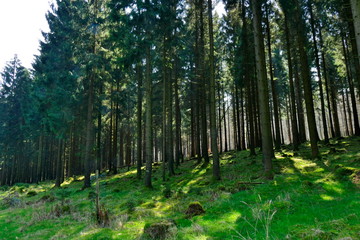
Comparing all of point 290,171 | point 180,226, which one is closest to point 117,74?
point 290,171

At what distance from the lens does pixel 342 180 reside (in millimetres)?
7898

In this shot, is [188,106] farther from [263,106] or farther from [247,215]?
[247,215]

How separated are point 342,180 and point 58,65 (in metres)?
25.2

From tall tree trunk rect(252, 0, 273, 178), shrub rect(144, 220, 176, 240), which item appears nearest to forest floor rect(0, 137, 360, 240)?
shrub rect(144, 220, 176, 240)

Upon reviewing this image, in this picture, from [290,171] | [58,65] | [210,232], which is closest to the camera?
[210,232]

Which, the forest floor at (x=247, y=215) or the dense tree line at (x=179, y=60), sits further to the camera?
the dense tree line at (x=179, y=60)

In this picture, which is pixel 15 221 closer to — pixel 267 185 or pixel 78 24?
pixel 267 185

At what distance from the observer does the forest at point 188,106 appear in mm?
6551

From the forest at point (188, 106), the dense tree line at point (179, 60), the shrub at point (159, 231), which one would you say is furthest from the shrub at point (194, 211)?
the dense tree line at point (179, 60)

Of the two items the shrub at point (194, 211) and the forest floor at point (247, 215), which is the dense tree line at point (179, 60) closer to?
the forest floor at point (247, 215)

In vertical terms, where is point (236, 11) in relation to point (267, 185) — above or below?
above

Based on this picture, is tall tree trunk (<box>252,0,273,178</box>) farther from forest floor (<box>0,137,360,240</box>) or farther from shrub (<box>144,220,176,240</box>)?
shrub (<box>144,220,176,240</box>)

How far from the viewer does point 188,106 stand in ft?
90.3

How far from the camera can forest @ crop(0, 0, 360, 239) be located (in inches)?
258
